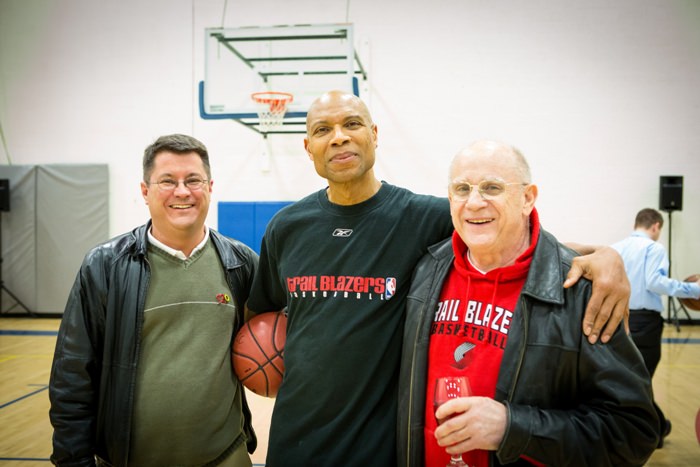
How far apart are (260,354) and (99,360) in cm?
64

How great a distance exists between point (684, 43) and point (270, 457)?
29.9ft

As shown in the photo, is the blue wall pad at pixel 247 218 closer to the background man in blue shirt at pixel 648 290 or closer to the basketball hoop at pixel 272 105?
the basketball hoop at pixel 272 105

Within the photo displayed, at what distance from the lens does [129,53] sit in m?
8.52

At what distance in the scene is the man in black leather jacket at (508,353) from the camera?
134cm

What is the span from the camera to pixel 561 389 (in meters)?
1.43

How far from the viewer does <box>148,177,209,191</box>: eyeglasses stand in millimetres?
2078

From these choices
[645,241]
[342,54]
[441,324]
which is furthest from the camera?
[342,54]

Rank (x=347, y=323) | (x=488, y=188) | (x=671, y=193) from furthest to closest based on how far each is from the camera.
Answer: (x=671, y=193) < (x=347, y=323) < (x=488, y=188)

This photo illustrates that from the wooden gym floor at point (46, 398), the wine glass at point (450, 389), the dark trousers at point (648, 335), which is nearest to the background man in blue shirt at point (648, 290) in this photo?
the dark trousers at point (648, 335)

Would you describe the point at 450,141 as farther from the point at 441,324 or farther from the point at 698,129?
the point at 441,324

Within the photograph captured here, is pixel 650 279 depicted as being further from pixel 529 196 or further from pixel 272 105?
pixel 272 105

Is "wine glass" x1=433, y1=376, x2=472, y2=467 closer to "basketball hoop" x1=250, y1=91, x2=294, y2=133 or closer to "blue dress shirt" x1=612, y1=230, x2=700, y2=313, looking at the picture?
"blue dress shirt" x1=612, y1=230, x2=700, y2=313

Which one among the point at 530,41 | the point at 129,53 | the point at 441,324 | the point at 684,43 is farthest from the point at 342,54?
the point at 441,324

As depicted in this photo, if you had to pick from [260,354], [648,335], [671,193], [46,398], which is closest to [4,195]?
[46,398]
